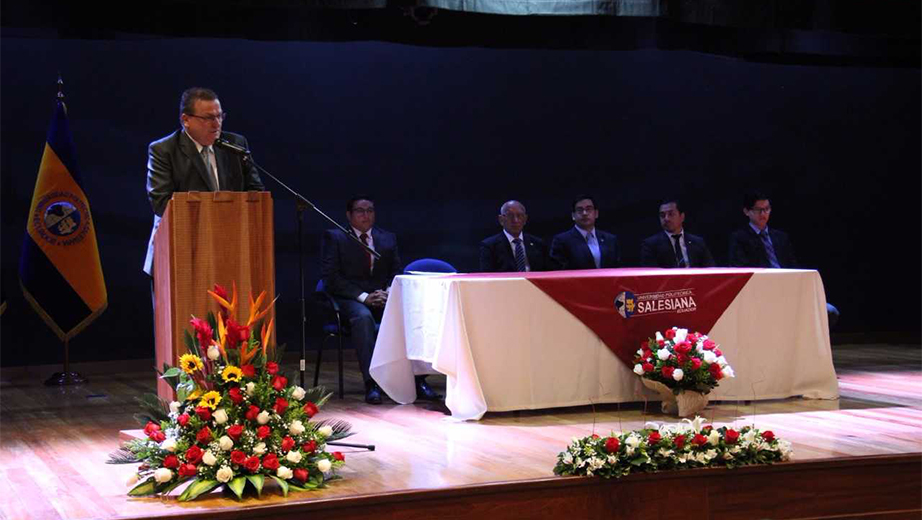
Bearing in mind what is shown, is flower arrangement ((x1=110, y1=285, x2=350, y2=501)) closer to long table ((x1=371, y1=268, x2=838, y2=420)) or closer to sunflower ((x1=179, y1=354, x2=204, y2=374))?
sunflower ((x1=179, y1=354, x2=204, y2=374))

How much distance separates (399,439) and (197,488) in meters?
1.33

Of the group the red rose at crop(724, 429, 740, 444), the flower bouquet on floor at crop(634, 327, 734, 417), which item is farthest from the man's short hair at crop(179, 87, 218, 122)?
the flower bouquet on floor at crop(634, 327, 734, 417)

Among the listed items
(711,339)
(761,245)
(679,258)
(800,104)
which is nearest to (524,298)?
(711,339)

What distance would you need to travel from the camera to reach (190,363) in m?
3.47

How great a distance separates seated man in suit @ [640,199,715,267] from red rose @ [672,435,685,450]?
3.51 meters

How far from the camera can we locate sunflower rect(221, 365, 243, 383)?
3510mm

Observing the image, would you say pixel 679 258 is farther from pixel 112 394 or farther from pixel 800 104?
pixel 112 394

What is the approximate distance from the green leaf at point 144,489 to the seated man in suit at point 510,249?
12.8 feet

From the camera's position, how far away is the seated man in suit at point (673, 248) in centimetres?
728

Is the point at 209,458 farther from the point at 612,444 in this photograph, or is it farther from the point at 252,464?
the point at 612,444

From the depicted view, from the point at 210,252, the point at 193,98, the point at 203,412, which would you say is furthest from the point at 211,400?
the point at 193,98

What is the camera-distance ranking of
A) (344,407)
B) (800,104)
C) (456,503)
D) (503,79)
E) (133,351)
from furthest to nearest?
(800,104) < (503,79) < (133,351) < (344,407) < (456,503)

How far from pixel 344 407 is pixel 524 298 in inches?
47.1

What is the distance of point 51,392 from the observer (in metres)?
6.61
